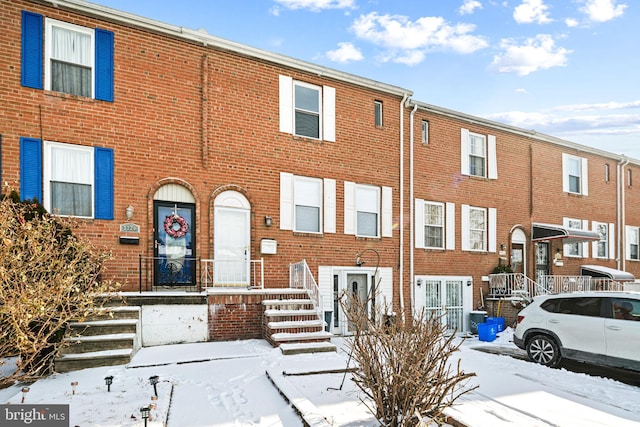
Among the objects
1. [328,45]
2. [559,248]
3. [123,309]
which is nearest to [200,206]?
[123,309]

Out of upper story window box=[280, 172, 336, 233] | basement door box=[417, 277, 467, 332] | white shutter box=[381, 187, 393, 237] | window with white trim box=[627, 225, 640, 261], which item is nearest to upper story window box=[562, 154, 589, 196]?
window with white trim box=[627, 225, 640, 261]

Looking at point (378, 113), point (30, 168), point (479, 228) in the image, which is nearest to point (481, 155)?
point (479, 228)

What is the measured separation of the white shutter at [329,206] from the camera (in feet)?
39.1

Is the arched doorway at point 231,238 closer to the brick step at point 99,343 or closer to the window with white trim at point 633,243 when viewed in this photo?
the brick step at point 99,343

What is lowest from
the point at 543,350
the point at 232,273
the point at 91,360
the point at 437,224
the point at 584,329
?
the point at 543,350

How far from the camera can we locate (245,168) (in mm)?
10859

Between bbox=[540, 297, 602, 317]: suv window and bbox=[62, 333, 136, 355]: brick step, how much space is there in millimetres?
8419

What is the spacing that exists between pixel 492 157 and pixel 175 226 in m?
11.2

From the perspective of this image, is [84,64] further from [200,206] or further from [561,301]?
[561,301]

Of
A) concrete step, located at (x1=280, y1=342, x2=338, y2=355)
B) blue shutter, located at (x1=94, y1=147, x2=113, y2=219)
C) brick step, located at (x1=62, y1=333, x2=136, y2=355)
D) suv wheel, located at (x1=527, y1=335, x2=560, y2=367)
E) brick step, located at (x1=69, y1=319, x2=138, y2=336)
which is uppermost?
blue shutter, located at (x1=94, y1=147, x2=113, y2=219)

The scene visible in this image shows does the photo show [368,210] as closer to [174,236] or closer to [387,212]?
[387,212]

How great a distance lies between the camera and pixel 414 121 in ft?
45.1

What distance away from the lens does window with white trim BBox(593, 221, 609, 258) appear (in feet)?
60.2

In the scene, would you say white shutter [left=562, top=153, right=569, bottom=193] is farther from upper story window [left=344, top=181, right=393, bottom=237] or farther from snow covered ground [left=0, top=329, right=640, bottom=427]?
snow covered ground [left=0, top=329, right=640, bottom=427]
